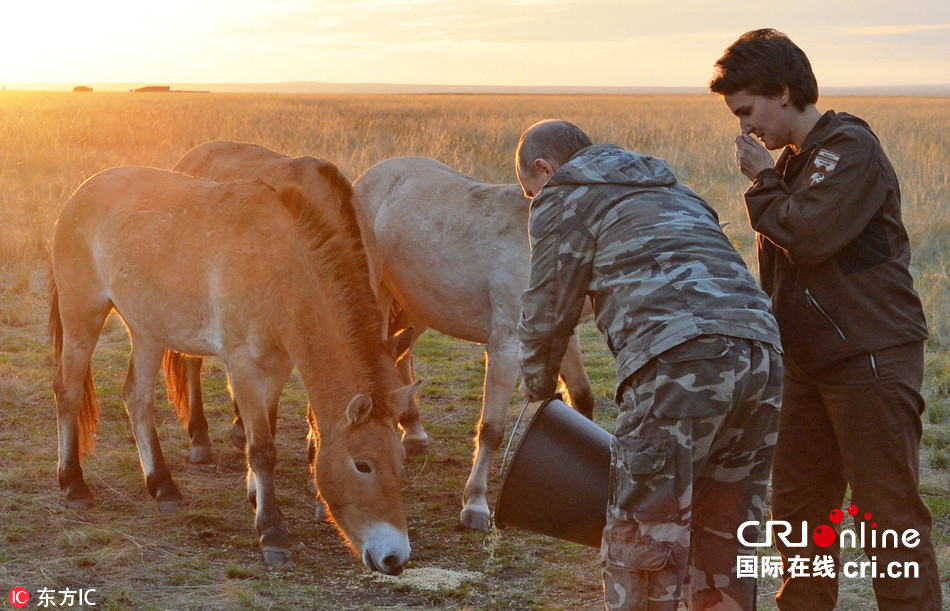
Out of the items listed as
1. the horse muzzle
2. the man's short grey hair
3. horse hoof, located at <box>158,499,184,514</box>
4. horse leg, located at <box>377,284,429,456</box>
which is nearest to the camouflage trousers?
the man's short grey hair

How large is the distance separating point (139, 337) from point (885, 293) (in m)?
4.11

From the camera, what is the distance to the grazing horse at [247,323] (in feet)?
13.3

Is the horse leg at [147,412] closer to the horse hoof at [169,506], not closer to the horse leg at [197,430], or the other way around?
the horse hoof at [169,506]

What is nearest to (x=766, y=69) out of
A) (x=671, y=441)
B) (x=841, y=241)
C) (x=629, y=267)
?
(x=841, y=241)

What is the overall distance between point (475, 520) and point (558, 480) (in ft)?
6.63

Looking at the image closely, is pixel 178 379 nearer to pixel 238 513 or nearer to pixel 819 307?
pixel 238 513

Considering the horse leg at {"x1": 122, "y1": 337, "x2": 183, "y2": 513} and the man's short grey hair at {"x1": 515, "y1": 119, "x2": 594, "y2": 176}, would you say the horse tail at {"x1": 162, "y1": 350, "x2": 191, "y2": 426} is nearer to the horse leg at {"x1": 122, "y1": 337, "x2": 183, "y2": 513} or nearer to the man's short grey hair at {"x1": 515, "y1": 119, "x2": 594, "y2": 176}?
the horse leg at {"x1": 122, "y1": 337, "x2": 183, "y2": 513}

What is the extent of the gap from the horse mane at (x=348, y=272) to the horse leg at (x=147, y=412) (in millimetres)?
1412

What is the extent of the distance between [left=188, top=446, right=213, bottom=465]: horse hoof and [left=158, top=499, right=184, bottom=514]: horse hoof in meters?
0.84

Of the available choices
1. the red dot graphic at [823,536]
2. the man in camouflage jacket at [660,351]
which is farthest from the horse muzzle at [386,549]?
the red dot graphic at [823,536]

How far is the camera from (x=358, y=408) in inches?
154

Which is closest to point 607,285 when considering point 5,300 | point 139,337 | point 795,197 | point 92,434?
point 795,197

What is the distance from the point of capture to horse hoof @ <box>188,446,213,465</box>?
606cm

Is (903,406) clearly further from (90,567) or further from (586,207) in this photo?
(90,567)
